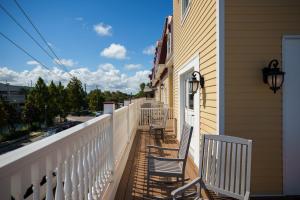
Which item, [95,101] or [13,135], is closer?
[13,135]

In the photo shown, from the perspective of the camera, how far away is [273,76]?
2.93 metres

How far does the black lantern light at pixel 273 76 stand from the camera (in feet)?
9.49

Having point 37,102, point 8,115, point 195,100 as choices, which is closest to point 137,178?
point 195,100

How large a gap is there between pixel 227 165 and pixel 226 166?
0.02 m

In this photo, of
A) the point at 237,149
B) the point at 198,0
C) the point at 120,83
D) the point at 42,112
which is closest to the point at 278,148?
the point at 237,149

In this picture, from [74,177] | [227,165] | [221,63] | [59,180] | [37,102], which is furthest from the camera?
[37,102]

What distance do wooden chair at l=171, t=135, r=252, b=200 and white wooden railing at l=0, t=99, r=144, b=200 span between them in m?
0.86

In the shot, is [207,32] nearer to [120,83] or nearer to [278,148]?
[278,148]

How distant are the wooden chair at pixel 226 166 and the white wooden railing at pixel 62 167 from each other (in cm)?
86

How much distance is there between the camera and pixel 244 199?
2.09 metres

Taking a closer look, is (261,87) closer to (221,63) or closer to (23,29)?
(221,63)

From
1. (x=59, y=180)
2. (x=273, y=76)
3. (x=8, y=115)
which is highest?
(x=273, y=76)

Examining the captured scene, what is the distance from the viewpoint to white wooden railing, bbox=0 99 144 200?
962mm

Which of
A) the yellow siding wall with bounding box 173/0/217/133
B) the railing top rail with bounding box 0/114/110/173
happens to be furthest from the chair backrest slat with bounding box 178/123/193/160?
the railing top rail with bounding box 0/114/110/173
